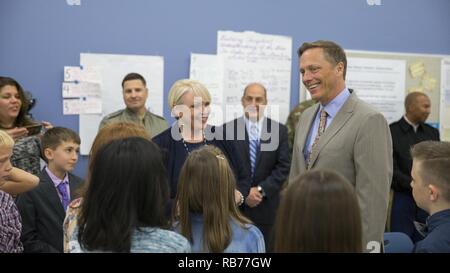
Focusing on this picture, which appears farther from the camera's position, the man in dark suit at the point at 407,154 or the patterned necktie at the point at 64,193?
the man in dark suit at the point at 407,154

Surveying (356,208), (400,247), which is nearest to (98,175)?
(356,208)

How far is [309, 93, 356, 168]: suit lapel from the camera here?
7.43 ft

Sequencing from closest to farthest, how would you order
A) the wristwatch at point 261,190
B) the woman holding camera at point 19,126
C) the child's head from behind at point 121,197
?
the child's head from behind at point 121,197, the woman holding camera at point 19,126, the wristwatch at point 261,190

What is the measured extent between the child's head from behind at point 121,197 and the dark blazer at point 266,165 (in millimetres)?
2145

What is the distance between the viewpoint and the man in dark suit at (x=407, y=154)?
4.56 meters

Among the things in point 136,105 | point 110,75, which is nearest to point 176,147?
point 136,105

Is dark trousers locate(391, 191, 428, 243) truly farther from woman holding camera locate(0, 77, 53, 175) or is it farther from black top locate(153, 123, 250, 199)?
woman holding camera locate(0, 77, 53, 175)

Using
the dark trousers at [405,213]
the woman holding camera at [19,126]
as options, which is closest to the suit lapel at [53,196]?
the woman holding camera at [19,126]

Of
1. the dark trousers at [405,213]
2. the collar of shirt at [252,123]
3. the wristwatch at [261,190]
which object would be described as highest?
the collar of shirt at [252,123]

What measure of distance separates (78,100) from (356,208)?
3.33 meters

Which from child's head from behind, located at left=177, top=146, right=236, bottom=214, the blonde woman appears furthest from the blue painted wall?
child's head from behind, located at left=177, top=146, right=236, bottom=214

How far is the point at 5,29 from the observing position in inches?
161

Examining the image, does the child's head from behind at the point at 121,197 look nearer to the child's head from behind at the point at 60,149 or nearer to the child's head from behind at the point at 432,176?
the child's head from behind at the point at 432,176

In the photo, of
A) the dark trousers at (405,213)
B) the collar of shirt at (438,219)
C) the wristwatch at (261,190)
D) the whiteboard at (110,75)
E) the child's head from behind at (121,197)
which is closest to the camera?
the child's head from behind at (121,197)
